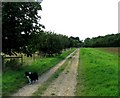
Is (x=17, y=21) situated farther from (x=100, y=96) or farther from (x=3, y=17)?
(x=100, y=96)

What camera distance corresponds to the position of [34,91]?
17375 millimetres

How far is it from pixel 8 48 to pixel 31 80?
10720 mm

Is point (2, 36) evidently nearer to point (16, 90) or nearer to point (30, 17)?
point (30, 17)

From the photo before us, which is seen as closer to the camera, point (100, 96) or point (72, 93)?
point (100, 96)

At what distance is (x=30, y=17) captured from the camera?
104 feet

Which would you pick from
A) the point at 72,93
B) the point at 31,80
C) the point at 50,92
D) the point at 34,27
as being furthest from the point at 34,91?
the point at 34,27

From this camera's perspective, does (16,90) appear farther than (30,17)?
No

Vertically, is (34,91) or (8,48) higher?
(8,48)

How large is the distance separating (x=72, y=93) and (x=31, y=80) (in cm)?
523

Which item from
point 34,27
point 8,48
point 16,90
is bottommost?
point 16,90

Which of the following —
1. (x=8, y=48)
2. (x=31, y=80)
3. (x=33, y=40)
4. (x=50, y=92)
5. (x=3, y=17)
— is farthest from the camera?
(x=33, y=40)

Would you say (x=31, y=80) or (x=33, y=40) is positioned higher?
(x=33, y=40)

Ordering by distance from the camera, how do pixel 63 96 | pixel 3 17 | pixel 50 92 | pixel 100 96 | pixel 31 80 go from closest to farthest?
pixel 100 96
pixel 63 96
pixel 50 92
pixel 31 80
pixel 3 17

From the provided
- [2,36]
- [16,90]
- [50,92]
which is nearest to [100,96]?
[50,92]
